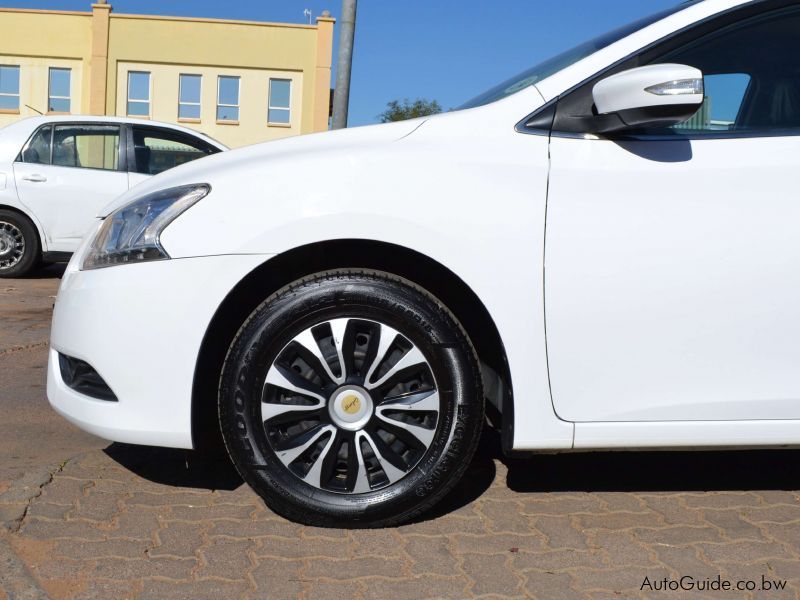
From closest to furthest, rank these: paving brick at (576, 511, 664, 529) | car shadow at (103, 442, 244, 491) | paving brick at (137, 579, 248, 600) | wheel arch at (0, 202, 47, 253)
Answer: paving brick at (137, 579, 248, 600) → paving brick at (576, 511, 664, 529) → car shadow at (103, 442, 244, 491) → wheel arch at (0, 202, 47, 253)

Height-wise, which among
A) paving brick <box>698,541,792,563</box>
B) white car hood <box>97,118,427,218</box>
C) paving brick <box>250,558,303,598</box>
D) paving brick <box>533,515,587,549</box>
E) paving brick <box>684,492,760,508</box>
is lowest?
paving brick <box>250,558,303,598</box>

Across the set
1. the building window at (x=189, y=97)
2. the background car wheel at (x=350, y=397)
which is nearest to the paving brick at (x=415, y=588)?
the background car wheel at (x=350, y=397)

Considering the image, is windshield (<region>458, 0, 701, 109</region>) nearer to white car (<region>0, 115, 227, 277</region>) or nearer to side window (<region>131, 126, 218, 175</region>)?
side window (<region>131, 126, 218, 175</region>)

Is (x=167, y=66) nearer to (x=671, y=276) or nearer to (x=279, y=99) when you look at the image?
(x=279, y=99)

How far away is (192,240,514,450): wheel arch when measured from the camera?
9.91 feet

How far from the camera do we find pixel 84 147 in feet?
32.2

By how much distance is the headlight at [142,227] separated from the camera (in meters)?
2.97

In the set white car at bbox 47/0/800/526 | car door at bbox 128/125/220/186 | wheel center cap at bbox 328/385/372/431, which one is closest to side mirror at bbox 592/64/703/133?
white car at bbox 47/0/800/526

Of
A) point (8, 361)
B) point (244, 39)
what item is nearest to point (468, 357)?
point (8, 361)

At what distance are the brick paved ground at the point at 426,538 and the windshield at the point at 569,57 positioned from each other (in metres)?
1.41

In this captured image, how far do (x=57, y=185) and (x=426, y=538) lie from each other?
25.5ft

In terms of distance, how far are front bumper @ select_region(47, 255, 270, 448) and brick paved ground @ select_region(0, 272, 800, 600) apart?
361mm

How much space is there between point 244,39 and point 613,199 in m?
41.3

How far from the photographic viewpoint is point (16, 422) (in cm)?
448
